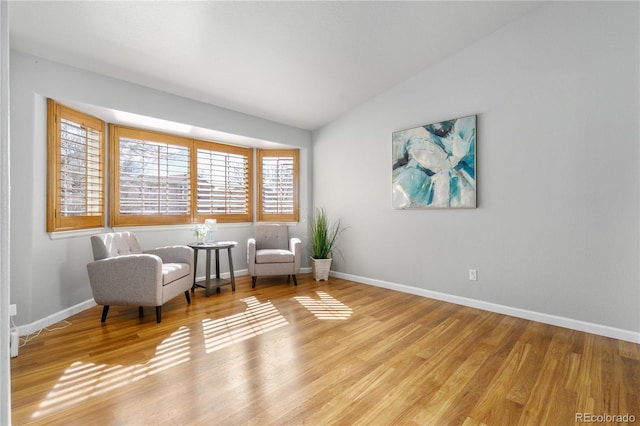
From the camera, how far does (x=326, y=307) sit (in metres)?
3.46

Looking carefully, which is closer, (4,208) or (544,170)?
(4,208)

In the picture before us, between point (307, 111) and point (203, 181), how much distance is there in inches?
74.4

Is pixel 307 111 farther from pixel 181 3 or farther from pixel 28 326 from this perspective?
pixel 28 326

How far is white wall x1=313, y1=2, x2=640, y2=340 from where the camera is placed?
8.66ft

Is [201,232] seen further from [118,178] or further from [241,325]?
[241,325]

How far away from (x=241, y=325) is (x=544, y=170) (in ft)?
10.8

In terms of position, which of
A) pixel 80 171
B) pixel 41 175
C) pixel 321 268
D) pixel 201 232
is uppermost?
pixel 80 171

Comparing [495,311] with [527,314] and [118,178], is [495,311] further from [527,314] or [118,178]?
[118,178]

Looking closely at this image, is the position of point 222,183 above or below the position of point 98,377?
above

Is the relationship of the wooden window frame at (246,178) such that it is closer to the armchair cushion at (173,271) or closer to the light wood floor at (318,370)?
the armchair cushion at (173,271)

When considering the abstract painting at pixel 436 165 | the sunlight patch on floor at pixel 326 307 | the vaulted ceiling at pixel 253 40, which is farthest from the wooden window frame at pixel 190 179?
the abstract painting at pixel 436 165

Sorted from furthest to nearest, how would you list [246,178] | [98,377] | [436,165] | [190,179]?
[246,178]
[190,179]
[436,165]
[98,377]

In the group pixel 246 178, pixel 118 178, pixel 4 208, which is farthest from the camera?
pixel 246 178

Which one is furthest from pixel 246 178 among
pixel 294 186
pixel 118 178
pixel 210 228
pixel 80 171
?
pixel 80 171
